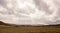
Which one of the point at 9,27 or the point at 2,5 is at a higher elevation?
the point at 2,5

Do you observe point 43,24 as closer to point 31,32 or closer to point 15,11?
point 31,32

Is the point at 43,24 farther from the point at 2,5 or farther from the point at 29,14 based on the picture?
the point at 2,5

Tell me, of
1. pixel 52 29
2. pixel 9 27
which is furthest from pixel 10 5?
pixel 52 29

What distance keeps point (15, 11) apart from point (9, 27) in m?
0.14

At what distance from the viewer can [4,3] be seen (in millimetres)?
714

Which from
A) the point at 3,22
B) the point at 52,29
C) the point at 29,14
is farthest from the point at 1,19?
the point at 52,29

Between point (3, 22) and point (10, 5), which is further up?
point (10, 5)

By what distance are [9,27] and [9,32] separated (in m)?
0.04

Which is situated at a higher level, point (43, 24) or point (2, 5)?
point (2, 5)

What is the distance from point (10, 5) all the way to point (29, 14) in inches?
5.7

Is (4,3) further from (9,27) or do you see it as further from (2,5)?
(9,27)

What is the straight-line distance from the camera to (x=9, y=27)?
76 centimetres

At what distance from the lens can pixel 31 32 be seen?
2.56ft

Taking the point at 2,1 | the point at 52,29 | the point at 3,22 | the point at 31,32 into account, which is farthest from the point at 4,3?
the point at 52,29
